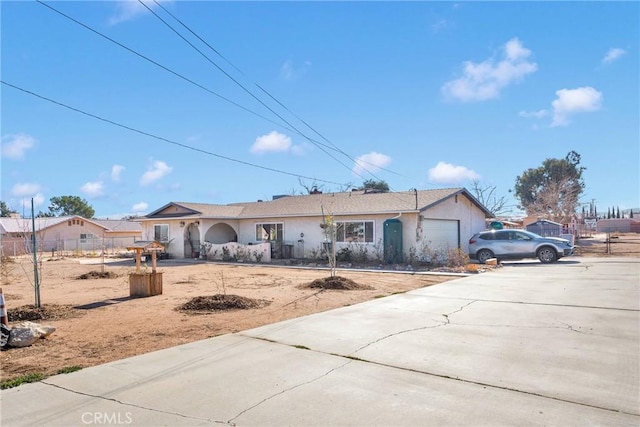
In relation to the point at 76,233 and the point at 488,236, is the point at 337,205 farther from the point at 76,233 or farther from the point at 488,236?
the point at 76,233

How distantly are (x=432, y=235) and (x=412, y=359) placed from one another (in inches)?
656

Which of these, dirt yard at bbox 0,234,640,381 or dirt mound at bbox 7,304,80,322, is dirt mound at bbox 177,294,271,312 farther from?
dirt mound at bbox 7,304,80,322

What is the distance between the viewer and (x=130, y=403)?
4348 mm

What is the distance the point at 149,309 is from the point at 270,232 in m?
16.8

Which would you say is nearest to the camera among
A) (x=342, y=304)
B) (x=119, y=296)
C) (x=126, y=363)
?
(x=126, y=363)

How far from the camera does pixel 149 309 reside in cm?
970

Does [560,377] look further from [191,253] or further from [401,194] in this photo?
[191,253]

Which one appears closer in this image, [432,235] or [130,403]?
[130,403]

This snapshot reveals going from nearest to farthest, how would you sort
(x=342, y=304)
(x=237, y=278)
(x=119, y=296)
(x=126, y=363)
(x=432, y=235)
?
1. (x=126, y=363)
2. (x=342, y=304)
3. (x=119, y=296)
4. (x=237, y=278)
5. (x=432, y=235)

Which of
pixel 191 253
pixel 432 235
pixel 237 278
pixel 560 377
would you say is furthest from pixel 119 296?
pixel 191 253

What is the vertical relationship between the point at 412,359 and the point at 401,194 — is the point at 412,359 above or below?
below

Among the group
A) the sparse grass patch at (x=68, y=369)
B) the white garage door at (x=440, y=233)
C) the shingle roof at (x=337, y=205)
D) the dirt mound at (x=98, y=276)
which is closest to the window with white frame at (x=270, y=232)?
the shingle roof at (x=337, y=205)

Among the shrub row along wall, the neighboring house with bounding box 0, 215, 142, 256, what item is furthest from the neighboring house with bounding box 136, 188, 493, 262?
the neighboring house with bounding box 0, 215, 142, 256

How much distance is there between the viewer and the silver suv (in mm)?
19922
